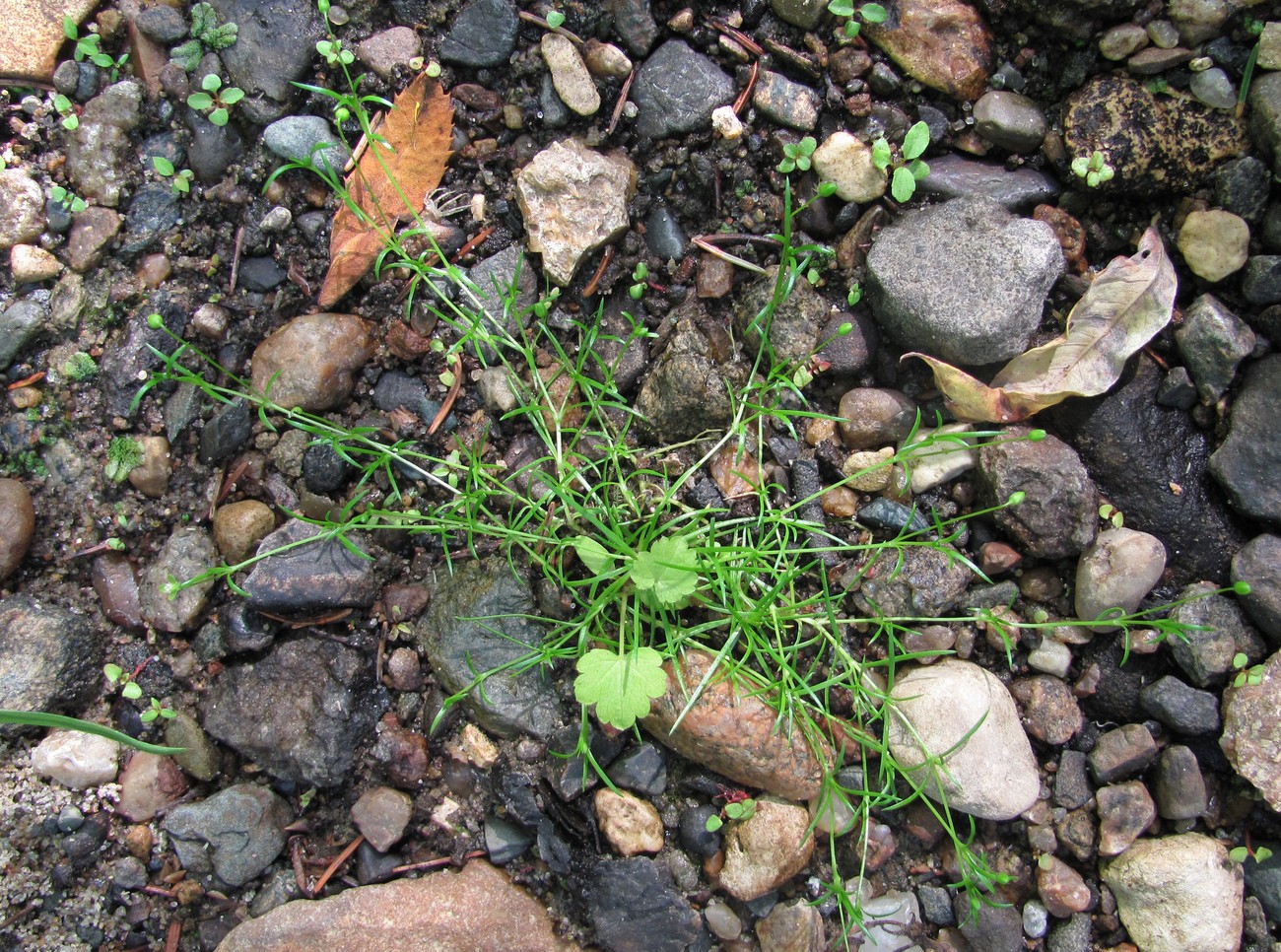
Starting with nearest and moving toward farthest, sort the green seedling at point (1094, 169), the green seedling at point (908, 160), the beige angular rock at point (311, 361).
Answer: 1. the green seedling at point (1094, 169)
2. the green seedling at point (908, 160)
3. the beige angular rock at point (311, 361)

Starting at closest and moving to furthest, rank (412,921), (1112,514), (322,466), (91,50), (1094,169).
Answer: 1. (412,921)
2. (1094,169)
3. (1112,514)
4. (322,466)
5. (91,50)

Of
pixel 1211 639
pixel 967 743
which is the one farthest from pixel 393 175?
pixel 1211 639

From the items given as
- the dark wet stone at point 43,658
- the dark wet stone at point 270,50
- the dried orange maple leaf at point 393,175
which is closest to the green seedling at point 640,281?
the dried orange maple leaf at point 393,175

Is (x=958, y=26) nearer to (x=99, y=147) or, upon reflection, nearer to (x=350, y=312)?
(x=350, y=312)

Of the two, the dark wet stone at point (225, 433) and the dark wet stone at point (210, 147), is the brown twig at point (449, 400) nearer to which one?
the dark wet stone at point (225, 433)

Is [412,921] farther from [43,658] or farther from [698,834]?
[43,658]

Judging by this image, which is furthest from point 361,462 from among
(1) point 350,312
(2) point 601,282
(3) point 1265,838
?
(3) point 1265,838
